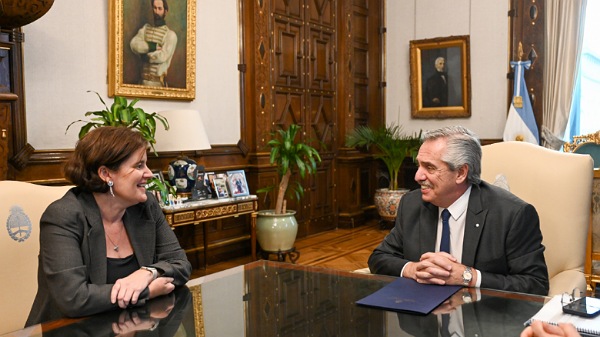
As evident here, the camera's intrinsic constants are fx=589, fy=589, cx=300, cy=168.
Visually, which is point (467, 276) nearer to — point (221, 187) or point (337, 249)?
point (221, 187)

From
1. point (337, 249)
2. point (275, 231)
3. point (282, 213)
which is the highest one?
point (282, 213)

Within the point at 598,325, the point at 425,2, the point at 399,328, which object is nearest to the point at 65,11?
the point at 399,328

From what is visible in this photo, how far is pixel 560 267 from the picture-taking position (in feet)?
8.16

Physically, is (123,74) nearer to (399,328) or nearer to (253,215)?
(253,215)

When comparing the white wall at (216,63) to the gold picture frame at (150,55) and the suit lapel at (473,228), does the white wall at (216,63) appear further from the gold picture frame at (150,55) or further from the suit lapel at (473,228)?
the suit lapel at (473,228)

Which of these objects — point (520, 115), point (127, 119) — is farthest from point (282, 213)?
point (520, 115)

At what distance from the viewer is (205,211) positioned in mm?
5051

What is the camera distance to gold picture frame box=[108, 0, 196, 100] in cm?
490

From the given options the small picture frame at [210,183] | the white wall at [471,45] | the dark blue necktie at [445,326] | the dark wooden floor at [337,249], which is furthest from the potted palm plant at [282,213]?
the dark blue necktie at [445,326]

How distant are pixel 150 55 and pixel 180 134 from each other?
0.92 metres

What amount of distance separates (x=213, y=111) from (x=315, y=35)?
81.8 inches

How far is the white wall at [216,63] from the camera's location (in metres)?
4.43

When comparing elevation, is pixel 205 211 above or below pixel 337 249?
above

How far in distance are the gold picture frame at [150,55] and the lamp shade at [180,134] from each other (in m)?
0.48
